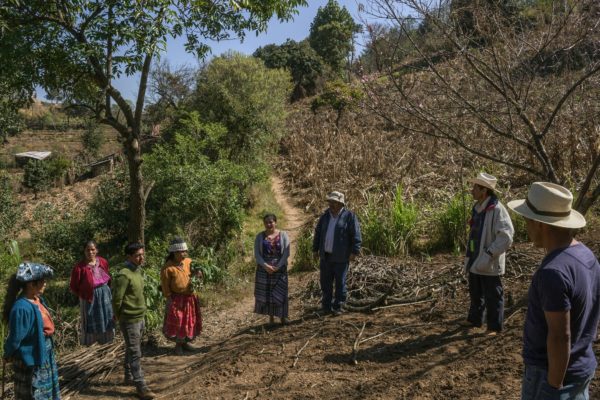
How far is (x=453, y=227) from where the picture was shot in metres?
8.18

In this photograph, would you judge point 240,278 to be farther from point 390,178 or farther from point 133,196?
point 390,178

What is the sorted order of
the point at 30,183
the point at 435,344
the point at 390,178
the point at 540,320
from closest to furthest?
the point at 540,320, the point at 435,344, the point at 390,178, the point at 30,183

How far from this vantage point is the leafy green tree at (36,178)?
2112 cm

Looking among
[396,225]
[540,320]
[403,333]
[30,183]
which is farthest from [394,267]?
[30,183]

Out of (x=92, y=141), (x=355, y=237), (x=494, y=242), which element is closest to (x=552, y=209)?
(x=494, y=242)

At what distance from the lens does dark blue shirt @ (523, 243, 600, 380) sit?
2.05 metres

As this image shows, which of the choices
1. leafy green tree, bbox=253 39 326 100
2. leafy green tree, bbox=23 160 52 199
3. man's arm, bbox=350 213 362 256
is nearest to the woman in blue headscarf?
man's arm, bbox=350 213 362 256

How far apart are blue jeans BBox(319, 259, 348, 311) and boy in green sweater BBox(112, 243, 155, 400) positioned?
2152mm

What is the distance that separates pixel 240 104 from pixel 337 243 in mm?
9860

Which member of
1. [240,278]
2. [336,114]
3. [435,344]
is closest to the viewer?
[435,344]

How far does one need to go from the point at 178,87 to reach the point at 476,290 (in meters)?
21.6

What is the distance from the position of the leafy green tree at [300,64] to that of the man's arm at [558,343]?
2740 centimetres

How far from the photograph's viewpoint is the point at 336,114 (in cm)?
1983

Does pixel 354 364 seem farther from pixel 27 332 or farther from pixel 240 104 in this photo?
pixel 240 104
